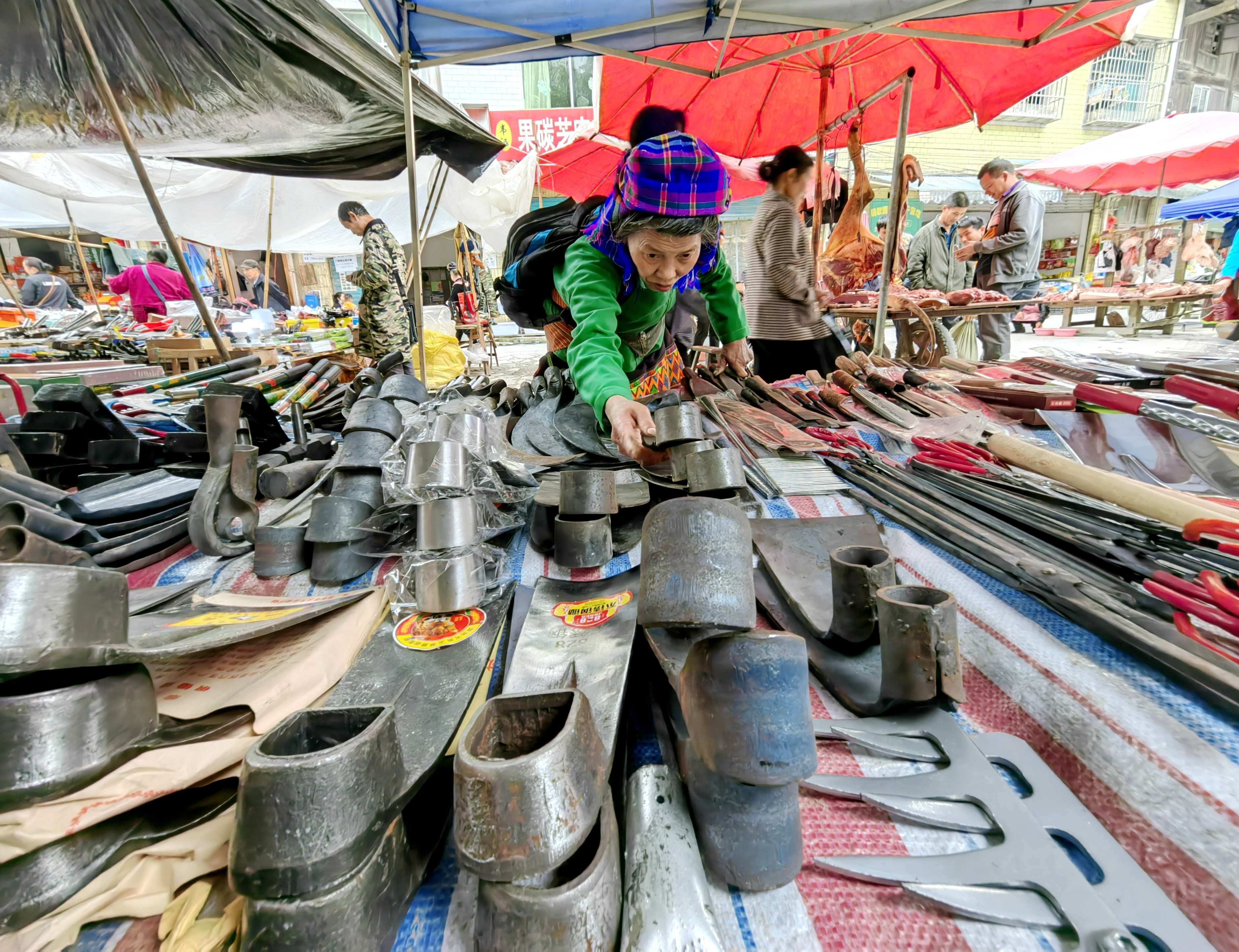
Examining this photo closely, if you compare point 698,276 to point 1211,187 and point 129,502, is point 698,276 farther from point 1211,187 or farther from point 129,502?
point 1211,187

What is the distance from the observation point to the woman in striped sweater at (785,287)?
301 cm

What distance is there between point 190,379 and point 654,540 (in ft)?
9.75

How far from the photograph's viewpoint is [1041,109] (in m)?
14.1

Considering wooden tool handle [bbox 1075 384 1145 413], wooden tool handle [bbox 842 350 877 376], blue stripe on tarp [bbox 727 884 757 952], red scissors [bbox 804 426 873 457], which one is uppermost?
wooden tool handle [bbox 842 350 877 376]

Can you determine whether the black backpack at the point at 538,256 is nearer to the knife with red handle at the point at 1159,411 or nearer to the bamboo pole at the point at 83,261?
the knife with red handle at the point at 1159,411

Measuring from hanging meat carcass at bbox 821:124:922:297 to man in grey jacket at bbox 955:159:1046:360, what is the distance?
0.95 metres

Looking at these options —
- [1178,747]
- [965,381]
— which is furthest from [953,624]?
[965,381]

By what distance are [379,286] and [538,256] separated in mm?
2813

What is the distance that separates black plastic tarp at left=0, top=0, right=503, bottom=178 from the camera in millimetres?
2252

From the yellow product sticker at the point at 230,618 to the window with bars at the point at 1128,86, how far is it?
21.4 metres

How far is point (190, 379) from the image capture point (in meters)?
2.62

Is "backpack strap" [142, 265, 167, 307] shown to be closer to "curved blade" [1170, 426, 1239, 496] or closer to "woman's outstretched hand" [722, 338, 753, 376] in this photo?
"woman's outstretched hand" [722, 338, 753, 376]

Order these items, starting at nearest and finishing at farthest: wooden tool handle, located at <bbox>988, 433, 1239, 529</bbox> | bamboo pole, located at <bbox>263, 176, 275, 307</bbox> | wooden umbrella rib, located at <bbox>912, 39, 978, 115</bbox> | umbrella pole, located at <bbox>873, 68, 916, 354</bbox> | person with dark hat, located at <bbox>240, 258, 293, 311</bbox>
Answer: wooden tool handle, located at <bbox>988, 433, 1239, 529</bbox>
umbrella pole, located at <bbox>873, 68, 916, 354</bbox>
wooden umbrella rib, located at <bbox>912, 39, 978, 115</bbox>
bamboo pole, located at <bbox>263, 176, 275, 307</bbox>
person with dark hat, located at <bbox>240, 258, 293, 311</bbox>

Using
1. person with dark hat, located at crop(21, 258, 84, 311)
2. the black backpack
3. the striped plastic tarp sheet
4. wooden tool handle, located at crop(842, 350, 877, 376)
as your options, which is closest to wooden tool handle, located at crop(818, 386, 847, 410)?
wooden tool handle, located at crop(842, 350, 877, 376)
